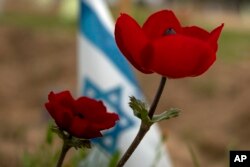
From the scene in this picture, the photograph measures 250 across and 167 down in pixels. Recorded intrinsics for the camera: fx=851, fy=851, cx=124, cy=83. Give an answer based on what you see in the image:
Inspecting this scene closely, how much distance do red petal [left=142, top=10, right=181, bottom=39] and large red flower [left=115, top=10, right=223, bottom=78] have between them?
1 cm

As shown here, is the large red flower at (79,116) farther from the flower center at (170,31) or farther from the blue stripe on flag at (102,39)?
the blue stripe on flag at (102,39)

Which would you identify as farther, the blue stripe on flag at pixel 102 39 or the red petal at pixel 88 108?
the blue stripe on flag at pixel 102 39

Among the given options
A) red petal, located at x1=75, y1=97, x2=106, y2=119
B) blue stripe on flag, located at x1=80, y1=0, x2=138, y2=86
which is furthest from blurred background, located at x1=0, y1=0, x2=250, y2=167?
red petal, located at x1=75, y1=97, x2=106, y2=119

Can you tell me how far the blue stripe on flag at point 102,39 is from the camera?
1677mm

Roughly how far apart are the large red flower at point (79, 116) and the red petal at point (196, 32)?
9 centimetres

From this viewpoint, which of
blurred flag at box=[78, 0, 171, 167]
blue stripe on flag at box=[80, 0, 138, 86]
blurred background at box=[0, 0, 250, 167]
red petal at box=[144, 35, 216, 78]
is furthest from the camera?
blurred background at box=[0, 0, 250, 167]

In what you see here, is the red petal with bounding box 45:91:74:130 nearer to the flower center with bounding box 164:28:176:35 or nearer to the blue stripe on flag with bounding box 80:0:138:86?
the flower center with bounding box 164:28:176:35

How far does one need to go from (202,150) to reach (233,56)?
317cm

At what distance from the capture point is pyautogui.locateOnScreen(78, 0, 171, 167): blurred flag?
1.52 meters

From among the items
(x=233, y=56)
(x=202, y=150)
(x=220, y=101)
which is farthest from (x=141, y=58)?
(x=233, y=56)

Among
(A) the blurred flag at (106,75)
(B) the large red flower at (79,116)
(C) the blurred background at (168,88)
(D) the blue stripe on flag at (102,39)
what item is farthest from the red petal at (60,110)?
(C) the blurred background at (168,88)

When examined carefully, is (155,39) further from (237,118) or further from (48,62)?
(48,62)

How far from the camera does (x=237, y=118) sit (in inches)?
262

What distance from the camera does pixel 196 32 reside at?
693 millimetres
